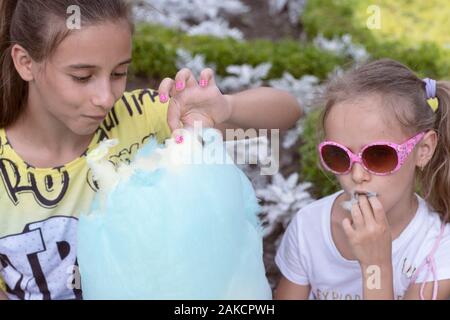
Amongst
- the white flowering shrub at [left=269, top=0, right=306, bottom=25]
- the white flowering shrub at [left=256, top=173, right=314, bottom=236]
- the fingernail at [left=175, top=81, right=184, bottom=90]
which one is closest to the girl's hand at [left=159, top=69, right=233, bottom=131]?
the fingernail at [left=175, top=81, right=184, bottom=90]

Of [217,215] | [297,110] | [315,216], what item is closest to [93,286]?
[217,215]

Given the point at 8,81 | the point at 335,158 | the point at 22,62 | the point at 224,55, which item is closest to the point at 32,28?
the point at 22,62

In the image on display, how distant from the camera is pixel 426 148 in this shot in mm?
2170

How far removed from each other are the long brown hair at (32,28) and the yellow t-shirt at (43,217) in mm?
114

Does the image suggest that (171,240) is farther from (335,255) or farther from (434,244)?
(434,244)

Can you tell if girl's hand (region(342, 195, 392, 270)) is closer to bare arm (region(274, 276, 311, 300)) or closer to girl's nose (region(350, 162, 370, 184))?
girl's nose (region(350, 162, 370, 184))

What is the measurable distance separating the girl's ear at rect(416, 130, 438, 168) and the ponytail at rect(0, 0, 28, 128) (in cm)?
121

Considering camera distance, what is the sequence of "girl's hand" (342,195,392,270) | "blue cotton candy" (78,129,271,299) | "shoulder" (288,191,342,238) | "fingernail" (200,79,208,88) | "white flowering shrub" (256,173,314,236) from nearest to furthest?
"blue cotton candy" (78,129,271,299) → "girl's hand" (342,195,392,270) → "fingernail" (200,79,208,88) → "shoulder" (288,191,342,238) → "white flowering shrub" (256,173,314,236)

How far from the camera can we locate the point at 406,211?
7.43 ft

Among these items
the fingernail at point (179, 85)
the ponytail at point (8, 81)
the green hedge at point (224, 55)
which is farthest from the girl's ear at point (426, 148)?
the green hedge at point (224, 55)

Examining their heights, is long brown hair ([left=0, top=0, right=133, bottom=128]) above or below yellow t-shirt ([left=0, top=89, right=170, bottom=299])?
above

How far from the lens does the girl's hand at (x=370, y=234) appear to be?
1926mm

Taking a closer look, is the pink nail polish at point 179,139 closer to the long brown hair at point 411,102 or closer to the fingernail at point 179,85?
the fingernail at point 179,85

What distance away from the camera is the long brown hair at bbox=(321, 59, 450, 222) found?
83.0 inches
